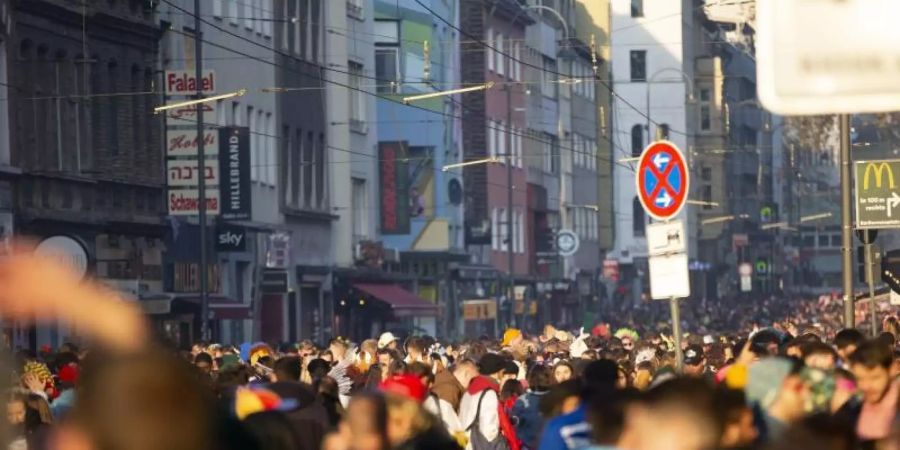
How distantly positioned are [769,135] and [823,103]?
160736 millimetres

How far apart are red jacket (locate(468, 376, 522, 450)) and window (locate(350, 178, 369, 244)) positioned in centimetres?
5127

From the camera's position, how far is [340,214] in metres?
67.7

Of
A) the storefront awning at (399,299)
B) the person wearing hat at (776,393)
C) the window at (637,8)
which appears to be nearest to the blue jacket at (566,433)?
the person wearing hat at (776,393)

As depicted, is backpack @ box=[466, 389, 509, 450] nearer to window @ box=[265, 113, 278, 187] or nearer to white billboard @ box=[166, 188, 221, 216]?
white billboard @ box=[166, 188, 221, 216]

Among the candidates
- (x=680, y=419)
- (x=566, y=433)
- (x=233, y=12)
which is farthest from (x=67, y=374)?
(x=233, y=12)

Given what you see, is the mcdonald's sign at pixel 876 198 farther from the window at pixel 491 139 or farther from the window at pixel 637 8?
the window at pixel 637 8

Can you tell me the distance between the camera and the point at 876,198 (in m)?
27.1

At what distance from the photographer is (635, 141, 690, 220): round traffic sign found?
17.6m

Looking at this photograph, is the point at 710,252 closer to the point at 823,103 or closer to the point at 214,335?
the point at 214,335

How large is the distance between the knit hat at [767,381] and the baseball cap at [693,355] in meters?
12.3

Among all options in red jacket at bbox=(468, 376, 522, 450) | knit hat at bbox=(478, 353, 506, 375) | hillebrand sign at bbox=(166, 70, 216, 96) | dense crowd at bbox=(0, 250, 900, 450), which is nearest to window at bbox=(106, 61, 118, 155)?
hillebrand sign at bbox=(166, 70, 216, 96)

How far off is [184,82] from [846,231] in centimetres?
2352

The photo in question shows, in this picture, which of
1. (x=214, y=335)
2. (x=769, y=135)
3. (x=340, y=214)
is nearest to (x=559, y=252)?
(x=340, y=214)

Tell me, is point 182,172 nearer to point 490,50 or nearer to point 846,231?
point 846,231
